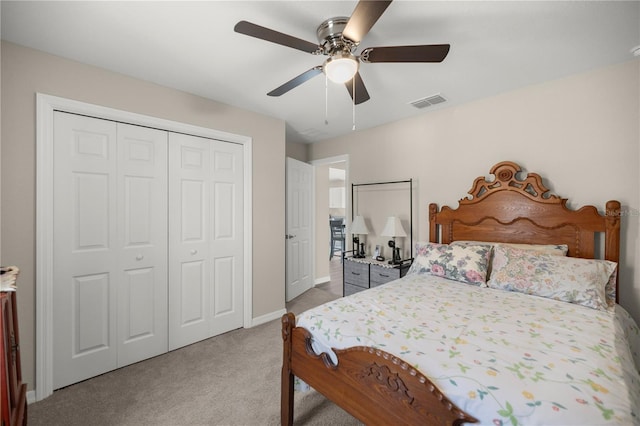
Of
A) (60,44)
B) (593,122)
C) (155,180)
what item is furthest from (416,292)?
(60,44)

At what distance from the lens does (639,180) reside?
2.06 m

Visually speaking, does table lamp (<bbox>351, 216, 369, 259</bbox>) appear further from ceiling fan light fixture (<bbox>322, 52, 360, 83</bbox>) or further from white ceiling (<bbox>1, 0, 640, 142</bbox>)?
ceiling fan light fixture (<bbox>322, 52, 360, 83</bbox>)

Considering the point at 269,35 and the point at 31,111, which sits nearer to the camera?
the point at 269,35

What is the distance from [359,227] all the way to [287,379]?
7.34 feet

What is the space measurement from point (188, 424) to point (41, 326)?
1279mm

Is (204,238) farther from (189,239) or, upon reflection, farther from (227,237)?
(227,237)

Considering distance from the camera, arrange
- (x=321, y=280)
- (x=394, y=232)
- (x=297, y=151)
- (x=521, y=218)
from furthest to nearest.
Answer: (x=321, y=280) → (x=297, y=151) → (x=394, y=232) → (x=521, y=218)

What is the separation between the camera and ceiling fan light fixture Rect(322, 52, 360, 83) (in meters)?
1.55

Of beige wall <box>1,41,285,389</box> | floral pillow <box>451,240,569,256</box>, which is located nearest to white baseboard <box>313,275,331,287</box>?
beige wall <box>1,41,285,389</box>

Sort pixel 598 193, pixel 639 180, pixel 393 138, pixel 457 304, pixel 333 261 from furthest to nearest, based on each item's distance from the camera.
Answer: pixel 333 261 < pixel 393 138 < pixel 598 193 < pixel 639 180 < pixel 457 304

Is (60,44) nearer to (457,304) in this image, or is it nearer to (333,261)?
(457,304)

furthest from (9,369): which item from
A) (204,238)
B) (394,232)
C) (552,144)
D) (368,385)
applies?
(552,144)

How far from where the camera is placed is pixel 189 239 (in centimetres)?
272

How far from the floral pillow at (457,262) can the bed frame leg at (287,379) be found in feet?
4.88
